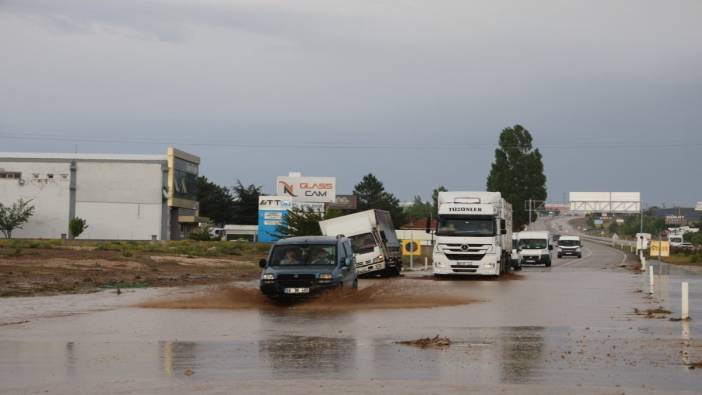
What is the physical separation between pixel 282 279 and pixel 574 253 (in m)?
65.7

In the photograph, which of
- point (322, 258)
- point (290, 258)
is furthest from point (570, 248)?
point (290, 258)

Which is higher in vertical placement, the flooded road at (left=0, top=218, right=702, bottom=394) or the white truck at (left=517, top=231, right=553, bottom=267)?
the white truck at (left=517, top=231, right=553, bottom=267)

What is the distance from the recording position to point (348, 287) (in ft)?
84.8

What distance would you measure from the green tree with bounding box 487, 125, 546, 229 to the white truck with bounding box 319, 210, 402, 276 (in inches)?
3165

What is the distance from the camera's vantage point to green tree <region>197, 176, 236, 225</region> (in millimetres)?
161500

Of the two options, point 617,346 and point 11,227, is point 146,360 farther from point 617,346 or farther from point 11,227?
point 11,227

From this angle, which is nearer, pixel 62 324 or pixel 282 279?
pixel 62 324

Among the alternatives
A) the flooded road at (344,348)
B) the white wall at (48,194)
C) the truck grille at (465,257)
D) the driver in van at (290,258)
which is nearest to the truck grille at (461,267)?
the truck grille at (465,257)

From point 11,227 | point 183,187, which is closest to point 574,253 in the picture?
point 183,187

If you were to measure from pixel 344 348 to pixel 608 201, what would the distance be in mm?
96692

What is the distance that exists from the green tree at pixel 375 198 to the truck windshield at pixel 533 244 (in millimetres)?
99499

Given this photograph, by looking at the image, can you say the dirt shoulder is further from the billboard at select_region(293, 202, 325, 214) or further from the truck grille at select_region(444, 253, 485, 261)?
the truck grille at select_region(444, 253, 485, 261)

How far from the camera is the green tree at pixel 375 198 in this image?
16712cm

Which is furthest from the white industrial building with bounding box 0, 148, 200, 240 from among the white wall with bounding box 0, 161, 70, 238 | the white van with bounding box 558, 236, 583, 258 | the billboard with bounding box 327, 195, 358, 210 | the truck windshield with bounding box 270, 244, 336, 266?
the truck windshield with bounding box 270, 244, 336, 266
